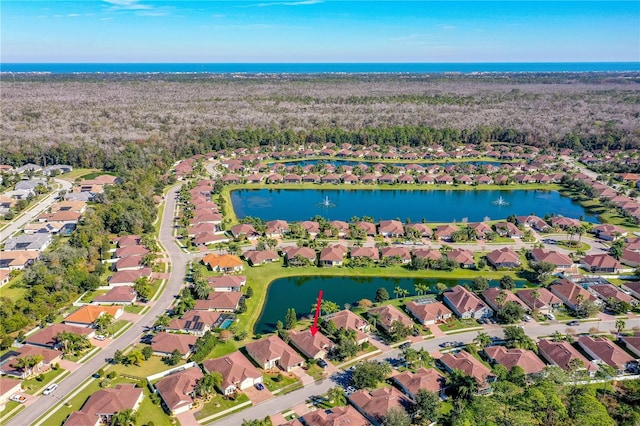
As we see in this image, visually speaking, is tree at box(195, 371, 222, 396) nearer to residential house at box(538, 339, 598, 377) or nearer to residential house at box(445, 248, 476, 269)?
residential house at box(538, 339, 598, 377)

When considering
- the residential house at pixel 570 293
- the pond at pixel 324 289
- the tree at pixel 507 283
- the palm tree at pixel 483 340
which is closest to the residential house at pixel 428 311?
the palm tree at pixel 483 340

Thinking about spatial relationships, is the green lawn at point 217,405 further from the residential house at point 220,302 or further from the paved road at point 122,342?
the residential house at point 220,302

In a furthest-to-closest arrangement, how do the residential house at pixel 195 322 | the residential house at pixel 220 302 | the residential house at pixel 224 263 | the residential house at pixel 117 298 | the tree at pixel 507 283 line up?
1. the residential house at pixel 224 263
2. the tree at pixel 507 283
3. the residential house at pixel 117 298
4. the residential house at pixel 220 302
5. the residential house at pixel 195 322

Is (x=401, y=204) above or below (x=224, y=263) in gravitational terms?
below

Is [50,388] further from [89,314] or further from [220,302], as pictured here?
[220,302]

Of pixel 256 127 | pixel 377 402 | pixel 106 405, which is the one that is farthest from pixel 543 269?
pixel 256 127

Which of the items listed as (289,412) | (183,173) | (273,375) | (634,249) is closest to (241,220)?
(183,173)

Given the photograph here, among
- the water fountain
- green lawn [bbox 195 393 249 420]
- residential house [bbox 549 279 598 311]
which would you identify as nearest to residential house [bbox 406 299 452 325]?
residential house [bbox 549 279 598 311]
